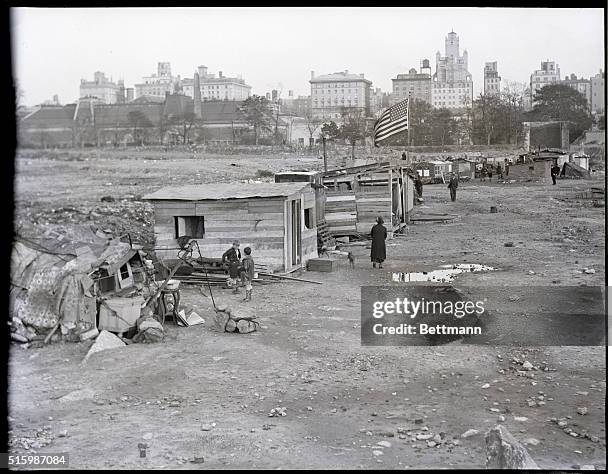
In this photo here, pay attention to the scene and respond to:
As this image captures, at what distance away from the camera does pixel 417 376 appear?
507 centimetres

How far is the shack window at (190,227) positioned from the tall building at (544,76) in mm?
2837

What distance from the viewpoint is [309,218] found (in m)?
6.60

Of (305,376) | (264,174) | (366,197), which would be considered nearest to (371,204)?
(366,197)

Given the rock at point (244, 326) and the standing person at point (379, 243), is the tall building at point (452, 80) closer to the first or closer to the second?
the standing person at point (379, 243)

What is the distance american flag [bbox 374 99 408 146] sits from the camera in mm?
→ 5703

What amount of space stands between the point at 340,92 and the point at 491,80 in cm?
117

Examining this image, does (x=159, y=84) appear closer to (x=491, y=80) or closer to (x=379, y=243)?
(x=379, y=243)

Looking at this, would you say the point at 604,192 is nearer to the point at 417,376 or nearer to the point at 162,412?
the point at 417,376

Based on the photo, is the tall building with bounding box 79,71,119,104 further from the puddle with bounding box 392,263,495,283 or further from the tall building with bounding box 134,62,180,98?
the puddle with bounding box 392,263,495,283

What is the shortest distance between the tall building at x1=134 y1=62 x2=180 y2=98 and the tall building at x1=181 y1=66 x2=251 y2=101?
0.11 metres

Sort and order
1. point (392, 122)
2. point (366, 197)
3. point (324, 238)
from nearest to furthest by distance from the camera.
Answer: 1. point (392, 122)
2. point (324, 238)
3. point (366, 197)

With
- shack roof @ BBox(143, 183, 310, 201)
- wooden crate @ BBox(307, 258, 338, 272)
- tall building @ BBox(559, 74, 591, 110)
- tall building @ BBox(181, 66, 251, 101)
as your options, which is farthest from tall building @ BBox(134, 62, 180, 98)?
tall building @ BBox(559, 74, 591, 110)

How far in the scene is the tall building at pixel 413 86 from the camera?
5602mm

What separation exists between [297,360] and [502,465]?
1564 mm
